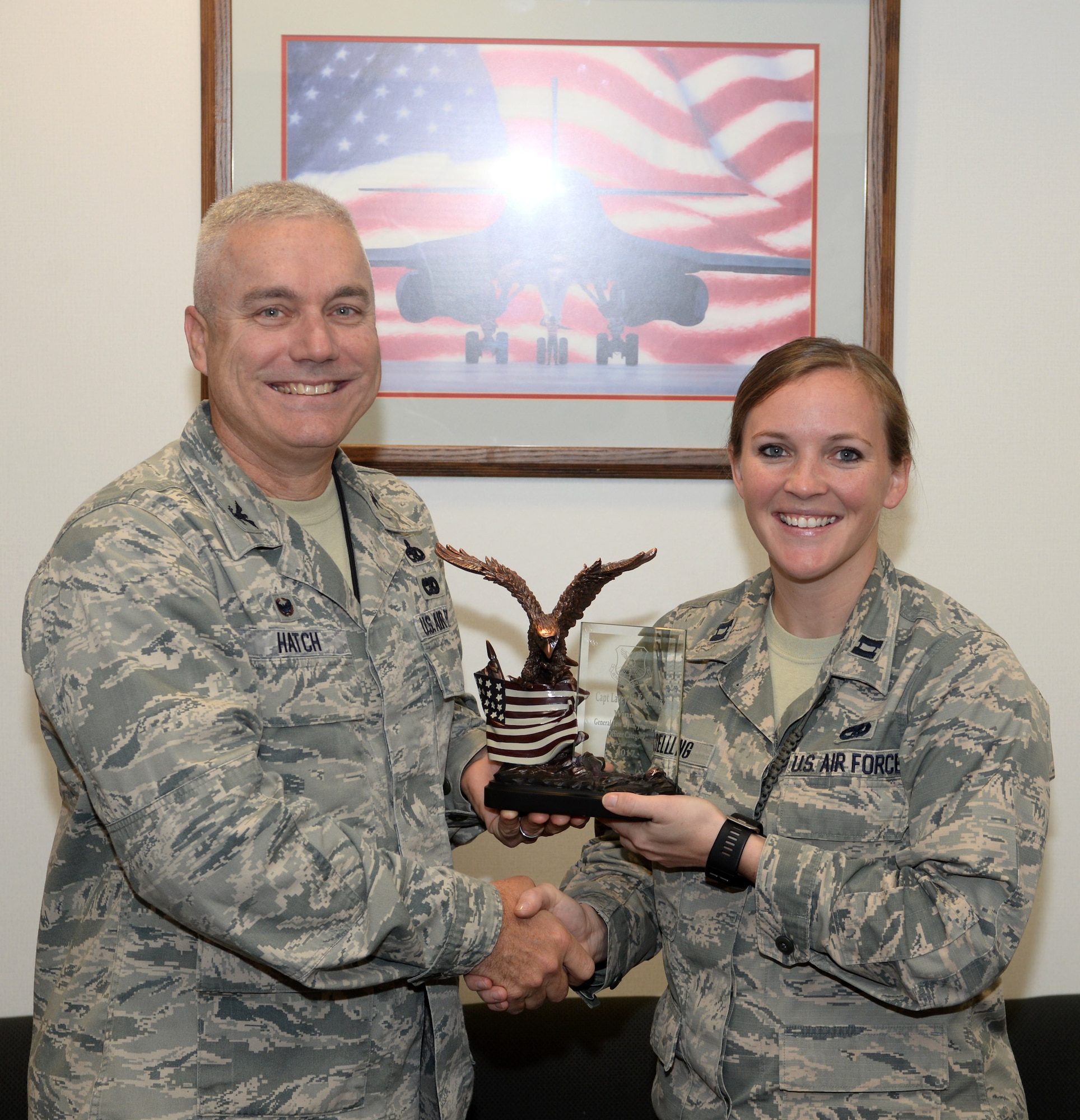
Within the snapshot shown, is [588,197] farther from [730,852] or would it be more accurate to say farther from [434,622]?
[730,852]

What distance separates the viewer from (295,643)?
1.43 m

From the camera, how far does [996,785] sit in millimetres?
1312

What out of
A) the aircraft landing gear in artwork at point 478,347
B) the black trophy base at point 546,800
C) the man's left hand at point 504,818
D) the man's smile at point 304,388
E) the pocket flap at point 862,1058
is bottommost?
the pocket flap at point 862,1058

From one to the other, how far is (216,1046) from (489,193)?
1.50m

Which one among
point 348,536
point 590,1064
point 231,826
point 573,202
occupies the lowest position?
point 590,1064

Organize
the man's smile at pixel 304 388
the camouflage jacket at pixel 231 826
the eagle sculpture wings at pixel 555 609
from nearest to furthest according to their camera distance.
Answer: the camouflage jacket at pixel 231 826, the man's smile at pixel 304 388, the eagle sculpture wings at pixel 555 609

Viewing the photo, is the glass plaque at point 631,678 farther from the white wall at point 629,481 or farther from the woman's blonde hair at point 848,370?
the white wall at point 629,481

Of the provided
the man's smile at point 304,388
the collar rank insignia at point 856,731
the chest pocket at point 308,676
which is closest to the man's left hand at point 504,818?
the chest pocket at point 308,676

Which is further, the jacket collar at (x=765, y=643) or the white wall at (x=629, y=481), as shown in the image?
the white wall at (x=629, y=481)

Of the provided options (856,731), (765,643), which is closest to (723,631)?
(765,643)

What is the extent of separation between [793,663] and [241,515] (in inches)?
31.7

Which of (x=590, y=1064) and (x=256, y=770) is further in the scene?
(x=590, y=1064)

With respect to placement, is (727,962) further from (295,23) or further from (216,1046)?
(295,23)

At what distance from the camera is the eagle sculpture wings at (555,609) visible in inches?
62.2
